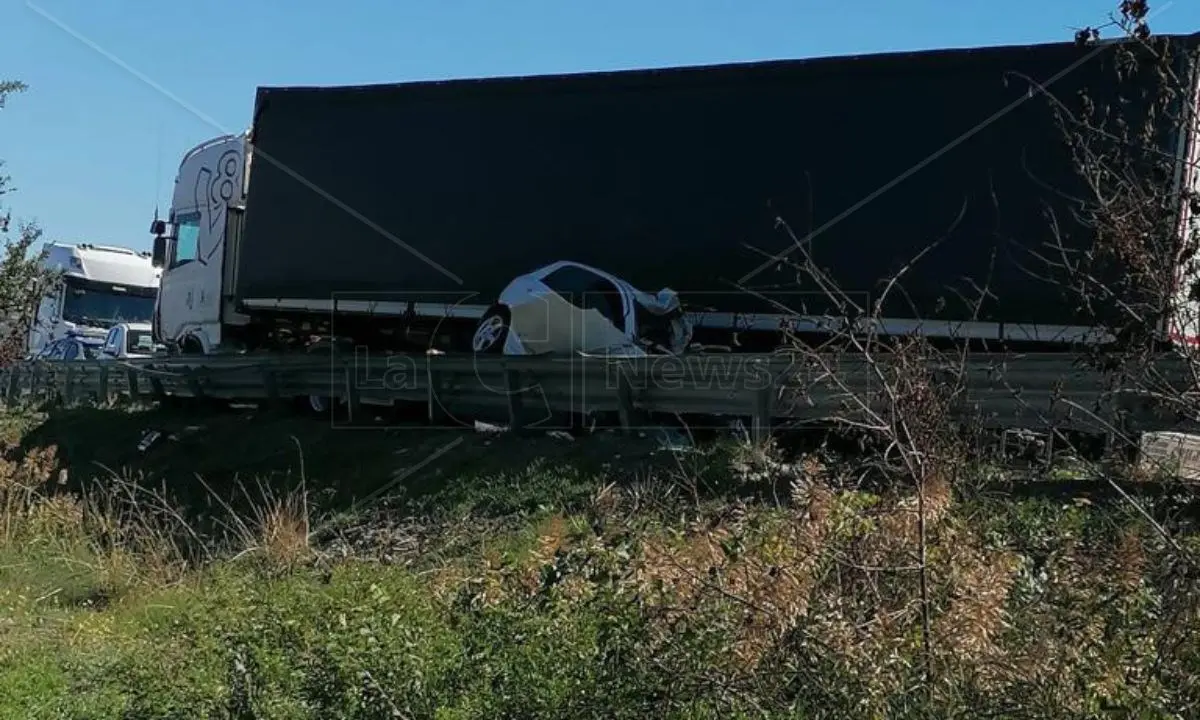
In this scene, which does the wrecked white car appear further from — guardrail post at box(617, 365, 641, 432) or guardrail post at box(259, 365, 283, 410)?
guardrail post at box(259, 365, 283, 410)

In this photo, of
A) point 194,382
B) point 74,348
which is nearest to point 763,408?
point 194,382

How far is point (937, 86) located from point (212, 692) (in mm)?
9058

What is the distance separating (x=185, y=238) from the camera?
19.8 meters

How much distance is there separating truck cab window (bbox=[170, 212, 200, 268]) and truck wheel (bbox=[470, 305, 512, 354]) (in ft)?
25.2

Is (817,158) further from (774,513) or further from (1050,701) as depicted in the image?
(1050,701)

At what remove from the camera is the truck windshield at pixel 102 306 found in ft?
87.9

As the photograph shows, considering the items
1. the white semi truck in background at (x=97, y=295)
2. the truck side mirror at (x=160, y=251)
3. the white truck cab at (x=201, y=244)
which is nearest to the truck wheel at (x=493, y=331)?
the white truck cab at (x=201, y=244)

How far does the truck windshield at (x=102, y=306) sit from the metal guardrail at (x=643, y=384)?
1010 cm

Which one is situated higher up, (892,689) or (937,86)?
(937,86)

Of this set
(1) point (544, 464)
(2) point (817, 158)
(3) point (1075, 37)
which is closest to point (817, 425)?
(1) point (544, 464)

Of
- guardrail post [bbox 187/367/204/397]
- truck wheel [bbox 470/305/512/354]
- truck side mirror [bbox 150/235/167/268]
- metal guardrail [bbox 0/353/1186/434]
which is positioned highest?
truck side mirror [bbox 150/235/167/268]

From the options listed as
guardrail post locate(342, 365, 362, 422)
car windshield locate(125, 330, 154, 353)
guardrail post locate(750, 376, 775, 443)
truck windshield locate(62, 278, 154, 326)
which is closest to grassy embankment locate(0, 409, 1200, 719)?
guardrail post locate(750, 376, 775, 443)

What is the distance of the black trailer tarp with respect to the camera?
1116 cm

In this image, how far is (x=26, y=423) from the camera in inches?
745
